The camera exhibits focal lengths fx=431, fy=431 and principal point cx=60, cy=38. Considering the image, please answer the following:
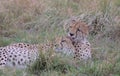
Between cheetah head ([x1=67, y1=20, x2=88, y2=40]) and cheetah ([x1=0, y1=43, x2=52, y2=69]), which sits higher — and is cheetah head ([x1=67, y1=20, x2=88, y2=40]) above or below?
above

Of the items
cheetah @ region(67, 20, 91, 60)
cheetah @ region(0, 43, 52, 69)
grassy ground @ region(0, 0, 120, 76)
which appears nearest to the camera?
grassy ground @ region(0, 0, 120, 76)

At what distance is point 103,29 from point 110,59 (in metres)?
1.72

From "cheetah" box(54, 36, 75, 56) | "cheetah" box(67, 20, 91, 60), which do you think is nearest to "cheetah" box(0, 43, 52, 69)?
"cheetah" box(54, 36, 75, 56)

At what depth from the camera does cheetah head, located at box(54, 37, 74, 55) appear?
18.9 feet

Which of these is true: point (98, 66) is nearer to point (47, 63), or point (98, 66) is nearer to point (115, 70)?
point (115, 70)

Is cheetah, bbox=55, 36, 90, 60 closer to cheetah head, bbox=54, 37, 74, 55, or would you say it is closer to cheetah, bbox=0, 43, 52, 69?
cheetah head, bbox=54, 37, 74, 55

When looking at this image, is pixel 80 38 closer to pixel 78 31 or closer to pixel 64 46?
pixel 78 31

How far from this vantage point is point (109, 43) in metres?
6.64

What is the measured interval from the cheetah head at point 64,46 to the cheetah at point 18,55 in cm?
15

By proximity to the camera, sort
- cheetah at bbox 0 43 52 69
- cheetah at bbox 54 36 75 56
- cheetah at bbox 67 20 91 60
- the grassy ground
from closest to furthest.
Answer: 1. the grassy ground
2. cheetah at bbox 0 43 52 69
3. cheetah at bbox 54 36 75 56
4. cheetah at bbox 67 20 91 60

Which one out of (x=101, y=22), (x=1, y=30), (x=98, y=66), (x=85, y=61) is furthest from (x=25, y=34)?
(x=98, y=66)

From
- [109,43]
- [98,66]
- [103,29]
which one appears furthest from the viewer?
[103,29]

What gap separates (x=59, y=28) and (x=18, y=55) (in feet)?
5.38

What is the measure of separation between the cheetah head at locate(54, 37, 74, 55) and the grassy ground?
0.35 meters
